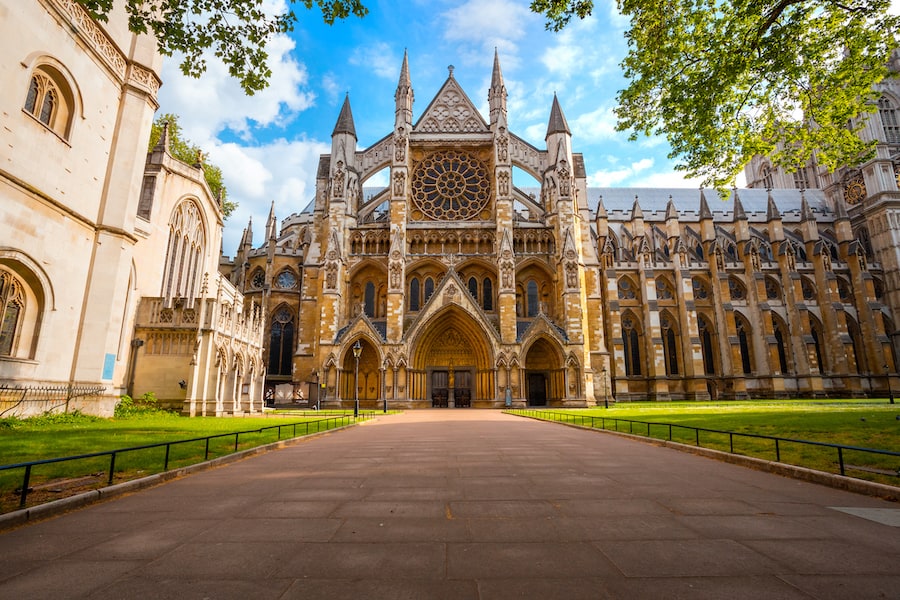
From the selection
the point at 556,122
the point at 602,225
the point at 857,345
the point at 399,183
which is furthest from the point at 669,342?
the point at 399,183

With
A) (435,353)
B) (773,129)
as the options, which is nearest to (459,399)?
(435,353)

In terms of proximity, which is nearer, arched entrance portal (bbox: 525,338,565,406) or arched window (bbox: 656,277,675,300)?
arched entrance portal (bbox: 525,338,565,406)

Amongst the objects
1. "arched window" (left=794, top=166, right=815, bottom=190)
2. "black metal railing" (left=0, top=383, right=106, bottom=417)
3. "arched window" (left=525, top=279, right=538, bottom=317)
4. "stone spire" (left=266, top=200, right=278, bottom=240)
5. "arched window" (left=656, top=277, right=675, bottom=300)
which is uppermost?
"arched window" (left=794, top=166, right=815, bottom=190)

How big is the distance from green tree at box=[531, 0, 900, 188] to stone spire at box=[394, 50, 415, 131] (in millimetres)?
24716

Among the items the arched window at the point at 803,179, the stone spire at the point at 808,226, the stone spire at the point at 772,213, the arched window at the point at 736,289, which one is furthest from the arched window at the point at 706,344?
the arched window at the point at 803,179

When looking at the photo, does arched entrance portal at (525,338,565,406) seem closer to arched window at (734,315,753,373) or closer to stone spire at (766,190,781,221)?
arched window at (734,315,753,373)

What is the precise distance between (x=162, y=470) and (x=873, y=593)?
7.68m

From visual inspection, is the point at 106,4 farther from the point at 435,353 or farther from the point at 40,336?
the point at 435,353

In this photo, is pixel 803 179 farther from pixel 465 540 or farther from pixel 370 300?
pixel 465 540

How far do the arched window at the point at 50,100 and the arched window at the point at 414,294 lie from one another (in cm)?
2136

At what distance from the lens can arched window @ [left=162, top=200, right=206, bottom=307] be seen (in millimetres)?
23000

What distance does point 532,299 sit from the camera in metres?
33.6

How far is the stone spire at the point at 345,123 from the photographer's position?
3475 centimetres

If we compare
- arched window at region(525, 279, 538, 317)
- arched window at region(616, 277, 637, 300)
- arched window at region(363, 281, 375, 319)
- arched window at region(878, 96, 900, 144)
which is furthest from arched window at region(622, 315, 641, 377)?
arched window at region(878, 96, 900, 144)
